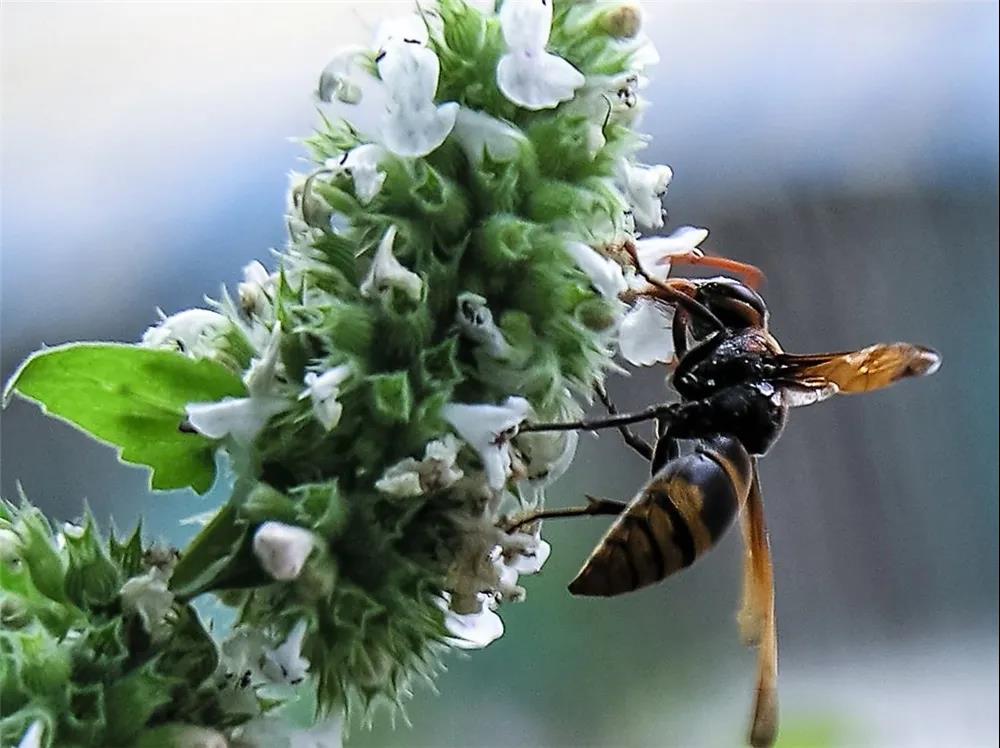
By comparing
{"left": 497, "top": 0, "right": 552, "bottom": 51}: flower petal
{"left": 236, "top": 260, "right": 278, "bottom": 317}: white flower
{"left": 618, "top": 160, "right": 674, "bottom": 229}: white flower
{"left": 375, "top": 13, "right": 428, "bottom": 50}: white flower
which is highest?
{"left": 497, "top": 0, "right": 552, "bottom": 51}: flower petal

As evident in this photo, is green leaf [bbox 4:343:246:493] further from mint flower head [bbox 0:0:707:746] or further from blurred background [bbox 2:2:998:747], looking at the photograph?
blurred background [bbox 2:2:998:747]

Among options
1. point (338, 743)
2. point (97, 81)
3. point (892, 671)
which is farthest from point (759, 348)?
point (892, 671)

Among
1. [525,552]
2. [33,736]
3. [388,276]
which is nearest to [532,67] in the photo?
[388,276]

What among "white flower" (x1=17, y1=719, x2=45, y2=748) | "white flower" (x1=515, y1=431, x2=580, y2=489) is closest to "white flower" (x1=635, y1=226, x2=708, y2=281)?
"white flower" (x1=515, y1=431, x2=580, y2=489)

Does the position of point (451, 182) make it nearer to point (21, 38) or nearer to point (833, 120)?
point (21, 38)

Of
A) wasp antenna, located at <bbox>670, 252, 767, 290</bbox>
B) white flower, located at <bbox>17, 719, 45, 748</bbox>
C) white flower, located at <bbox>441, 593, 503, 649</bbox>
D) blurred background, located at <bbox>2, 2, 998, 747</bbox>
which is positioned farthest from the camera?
blurred background, located at <bbox>2, 2, 998, 747</bbox>
